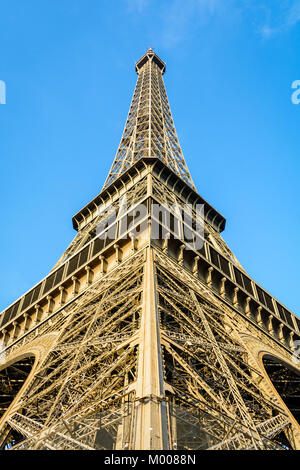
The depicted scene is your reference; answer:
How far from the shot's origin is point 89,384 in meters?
14.5

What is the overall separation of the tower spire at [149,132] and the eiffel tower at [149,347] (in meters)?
8.84

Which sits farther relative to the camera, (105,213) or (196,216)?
(196,216)

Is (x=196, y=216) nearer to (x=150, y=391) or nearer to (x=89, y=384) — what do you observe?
(x=89, y=384)

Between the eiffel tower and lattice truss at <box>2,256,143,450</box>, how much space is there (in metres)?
0.05

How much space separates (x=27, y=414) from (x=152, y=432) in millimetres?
6761

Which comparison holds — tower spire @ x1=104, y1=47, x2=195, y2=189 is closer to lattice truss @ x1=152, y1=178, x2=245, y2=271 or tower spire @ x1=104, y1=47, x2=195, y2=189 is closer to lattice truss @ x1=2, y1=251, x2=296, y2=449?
lattice truss @ x1=152, y1=178, x2=245, y2=271

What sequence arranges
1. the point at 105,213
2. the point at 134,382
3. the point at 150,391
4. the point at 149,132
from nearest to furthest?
the point at 150,391 → the point at 134,382 → the point at 105,213 → the point at 149,132

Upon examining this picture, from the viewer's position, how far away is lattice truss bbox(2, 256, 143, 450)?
35.4ft

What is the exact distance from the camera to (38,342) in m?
22.5

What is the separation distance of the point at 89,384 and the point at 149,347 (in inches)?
115

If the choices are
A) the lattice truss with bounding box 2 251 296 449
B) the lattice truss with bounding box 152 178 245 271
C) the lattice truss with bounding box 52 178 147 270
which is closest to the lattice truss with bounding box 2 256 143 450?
the lattice truss with bounding box 2 251 296 449

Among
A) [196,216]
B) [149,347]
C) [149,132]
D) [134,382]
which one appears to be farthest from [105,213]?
[134,382]

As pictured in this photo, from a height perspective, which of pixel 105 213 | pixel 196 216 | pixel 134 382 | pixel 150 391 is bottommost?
pixel 150 391

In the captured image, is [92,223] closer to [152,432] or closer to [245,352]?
[245,352]
